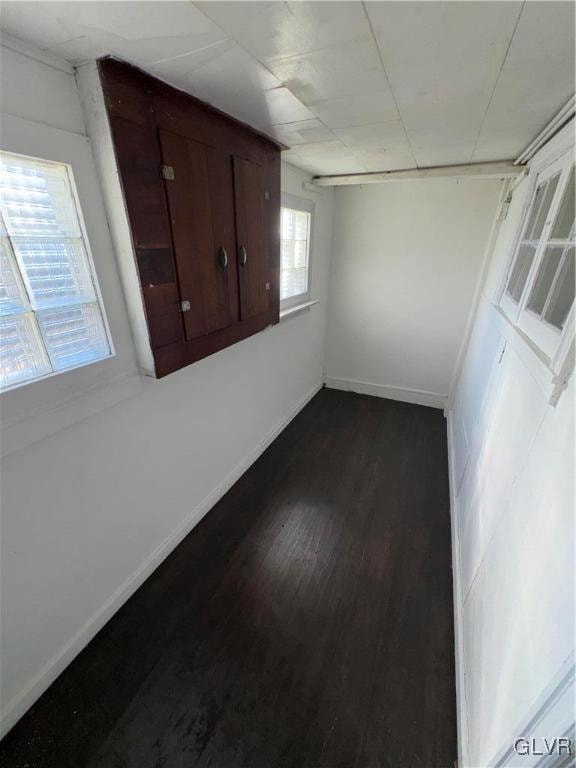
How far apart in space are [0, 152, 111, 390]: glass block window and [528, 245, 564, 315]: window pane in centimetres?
189

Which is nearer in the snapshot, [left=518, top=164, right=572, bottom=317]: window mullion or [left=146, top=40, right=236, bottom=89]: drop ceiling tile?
[left=146, top=40, right=236, bottom=89]: drop ceiling tile

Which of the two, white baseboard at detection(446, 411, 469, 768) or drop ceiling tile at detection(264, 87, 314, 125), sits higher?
drop ceiling tile at detection(264, 87, 314, 125)

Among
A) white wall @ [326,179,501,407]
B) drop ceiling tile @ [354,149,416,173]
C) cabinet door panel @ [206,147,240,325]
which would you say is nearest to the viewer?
cabinet door panel @ [206,147,240,325]

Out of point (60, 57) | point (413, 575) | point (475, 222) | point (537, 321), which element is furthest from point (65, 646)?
point (475, 222)

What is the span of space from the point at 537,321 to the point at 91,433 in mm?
1944

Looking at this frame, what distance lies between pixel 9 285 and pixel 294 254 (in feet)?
7.14

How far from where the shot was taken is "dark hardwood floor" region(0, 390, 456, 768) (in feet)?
3.63

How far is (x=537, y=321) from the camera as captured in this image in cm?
133

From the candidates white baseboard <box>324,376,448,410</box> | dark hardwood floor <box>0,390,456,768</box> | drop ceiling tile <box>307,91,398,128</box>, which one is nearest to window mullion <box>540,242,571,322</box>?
drop ceiling tile <box>307,91,398,128</box>

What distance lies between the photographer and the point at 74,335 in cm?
112

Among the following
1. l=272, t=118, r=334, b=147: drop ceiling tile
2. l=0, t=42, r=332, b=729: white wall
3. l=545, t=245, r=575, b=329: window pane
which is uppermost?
l=272, t=118, r=334, b=147: drop ceiling tile

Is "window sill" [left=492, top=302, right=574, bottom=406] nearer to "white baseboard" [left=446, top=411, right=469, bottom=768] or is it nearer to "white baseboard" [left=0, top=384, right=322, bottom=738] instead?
"white baseboard" [left=446, top=411, right=469, bottom=768]

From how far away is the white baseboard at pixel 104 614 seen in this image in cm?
114

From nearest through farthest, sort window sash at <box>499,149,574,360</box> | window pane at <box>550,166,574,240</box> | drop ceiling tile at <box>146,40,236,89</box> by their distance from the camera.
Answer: drop ceiling tile at <box>146,40,236,89</box> → window sash at <box>499,149,574,360</box> → window pane at <box>550,166,574,240</box>
